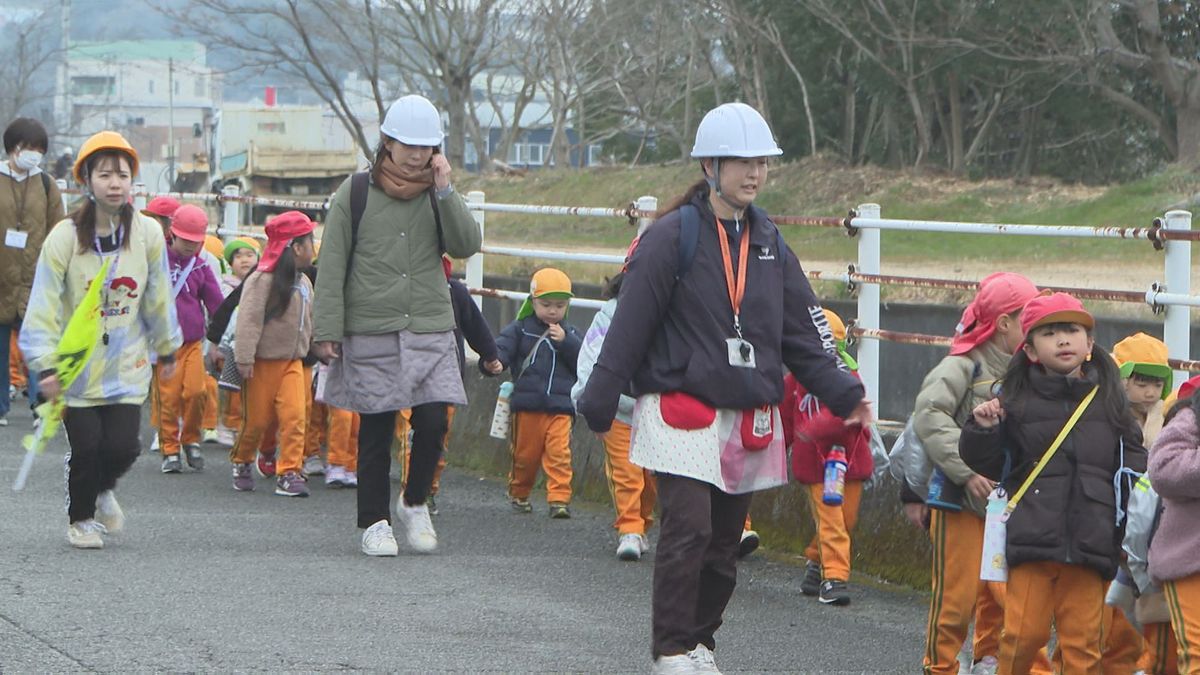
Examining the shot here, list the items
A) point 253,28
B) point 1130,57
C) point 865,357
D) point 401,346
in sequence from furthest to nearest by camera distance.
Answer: point 253,28 → point 1130,57 → point 865,357 → point 401,346

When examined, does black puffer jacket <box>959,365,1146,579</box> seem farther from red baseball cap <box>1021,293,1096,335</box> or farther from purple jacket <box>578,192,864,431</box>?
purple jacket <box>578,192,864,431</box>

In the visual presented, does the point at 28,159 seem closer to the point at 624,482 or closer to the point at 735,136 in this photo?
the point at 624,482

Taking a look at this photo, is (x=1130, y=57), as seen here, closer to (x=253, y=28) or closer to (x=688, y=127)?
(x=688, y=127)

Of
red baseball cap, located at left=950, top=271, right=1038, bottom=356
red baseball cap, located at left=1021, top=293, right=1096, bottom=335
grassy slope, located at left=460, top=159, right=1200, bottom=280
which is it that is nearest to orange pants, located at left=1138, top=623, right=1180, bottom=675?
red baseball cap, located at left=1021, top=293, right=1096, bottom=335

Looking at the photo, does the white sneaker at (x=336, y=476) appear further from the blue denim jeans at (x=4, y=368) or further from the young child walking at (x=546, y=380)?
the blue denim jeans at (x=4, y=368)

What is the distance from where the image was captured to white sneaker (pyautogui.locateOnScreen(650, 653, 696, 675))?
615cm

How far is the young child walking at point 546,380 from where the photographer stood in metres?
10.5

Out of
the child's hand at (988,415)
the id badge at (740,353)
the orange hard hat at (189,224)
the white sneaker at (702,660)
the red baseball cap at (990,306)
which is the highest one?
the orange hard hat at (189,224)

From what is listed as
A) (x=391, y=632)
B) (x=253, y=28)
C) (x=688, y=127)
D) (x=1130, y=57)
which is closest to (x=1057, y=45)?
(x=1130, y=57)

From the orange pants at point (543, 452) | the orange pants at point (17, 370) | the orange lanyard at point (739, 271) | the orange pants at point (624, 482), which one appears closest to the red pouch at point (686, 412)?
the orange lanyard at point (739, 271)

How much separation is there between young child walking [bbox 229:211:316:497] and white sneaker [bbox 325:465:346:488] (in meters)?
0.32

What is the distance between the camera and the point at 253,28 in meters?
42.9

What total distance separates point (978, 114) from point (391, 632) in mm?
28011

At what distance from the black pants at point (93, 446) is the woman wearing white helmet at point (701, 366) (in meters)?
3.28
